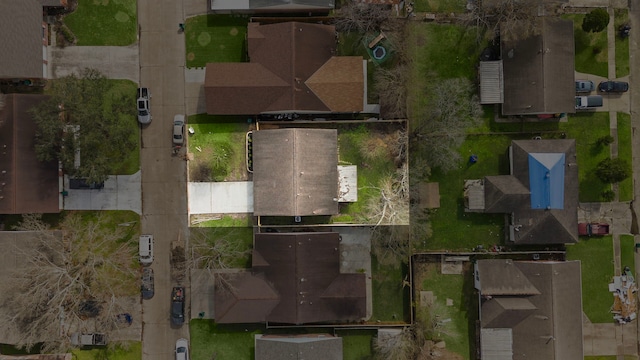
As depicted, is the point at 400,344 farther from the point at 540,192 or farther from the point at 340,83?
the point at 340,83

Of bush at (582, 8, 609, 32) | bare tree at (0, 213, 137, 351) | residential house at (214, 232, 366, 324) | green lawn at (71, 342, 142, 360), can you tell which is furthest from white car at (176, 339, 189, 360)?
bush at (582, 8, 609, 32)

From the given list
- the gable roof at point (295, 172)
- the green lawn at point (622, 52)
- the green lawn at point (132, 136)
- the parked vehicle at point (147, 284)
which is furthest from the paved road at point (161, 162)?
the green lawn at point (622, 52)

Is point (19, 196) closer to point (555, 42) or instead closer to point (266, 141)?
point (266, 141)

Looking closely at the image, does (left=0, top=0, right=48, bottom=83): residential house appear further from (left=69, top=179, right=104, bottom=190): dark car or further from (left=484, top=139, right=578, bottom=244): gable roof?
(left=484, top=139, right=578, bottom=244): gable roof

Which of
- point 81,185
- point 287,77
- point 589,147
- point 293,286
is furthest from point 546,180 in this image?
point 81,185

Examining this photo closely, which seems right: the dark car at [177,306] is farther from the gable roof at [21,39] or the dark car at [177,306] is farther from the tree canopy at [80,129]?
the gable roof at [21,39]

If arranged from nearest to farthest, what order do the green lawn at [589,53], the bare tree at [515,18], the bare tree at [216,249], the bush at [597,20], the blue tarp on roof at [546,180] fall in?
the bare tree at [515,18] < the blue tarp on roof at [546,180] < the bush at [597,20] < the bare tree at [216,249] < the green lawn at [589,53]
